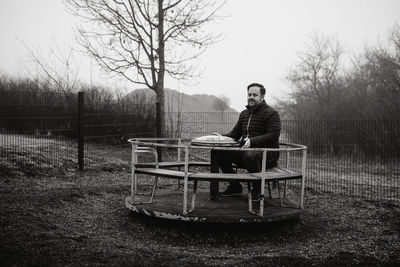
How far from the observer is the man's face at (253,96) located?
7.63 metres

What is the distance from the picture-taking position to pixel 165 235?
21.5ft

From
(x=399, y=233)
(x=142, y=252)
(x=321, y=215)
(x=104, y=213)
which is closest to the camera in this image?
(x=142, y=252)

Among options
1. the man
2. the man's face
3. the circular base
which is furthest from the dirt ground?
the man's face

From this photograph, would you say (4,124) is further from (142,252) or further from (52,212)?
(142,252)

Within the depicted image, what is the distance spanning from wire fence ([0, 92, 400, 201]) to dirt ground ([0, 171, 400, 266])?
1832mm

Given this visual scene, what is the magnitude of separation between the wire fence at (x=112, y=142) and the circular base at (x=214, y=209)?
3.78 m

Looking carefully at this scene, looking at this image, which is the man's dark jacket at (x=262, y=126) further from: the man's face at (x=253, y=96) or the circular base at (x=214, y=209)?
the circular base at (x=214, y=209)

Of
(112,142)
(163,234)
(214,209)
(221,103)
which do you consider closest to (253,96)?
(214,209)

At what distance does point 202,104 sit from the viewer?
48.4 meters

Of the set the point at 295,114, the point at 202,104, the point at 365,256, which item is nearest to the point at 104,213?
the point at 365,256

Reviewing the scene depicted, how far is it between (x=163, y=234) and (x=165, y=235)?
0.04 m

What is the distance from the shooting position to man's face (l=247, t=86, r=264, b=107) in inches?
300

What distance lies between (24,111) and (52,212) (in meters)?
4.60

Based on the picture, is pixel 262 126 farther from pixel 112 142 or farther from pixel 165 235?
pixel 112 142
